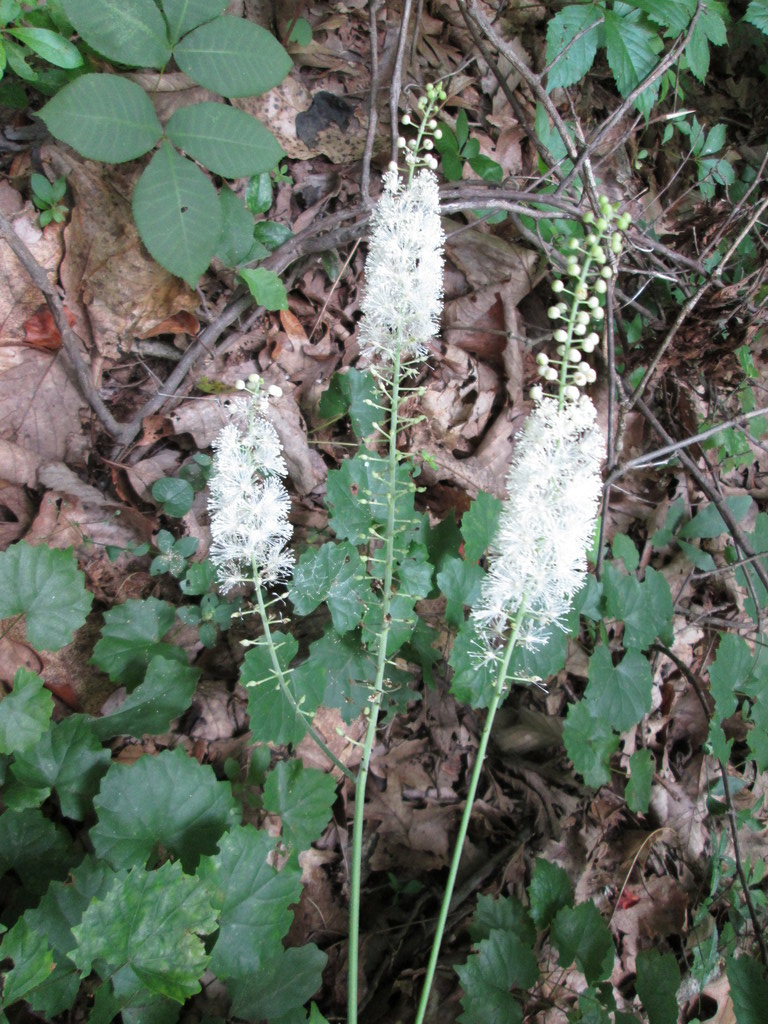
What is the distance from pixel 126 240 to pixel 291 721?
1.73 metres

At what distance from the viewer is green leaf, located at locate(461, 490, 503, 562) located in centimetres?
202

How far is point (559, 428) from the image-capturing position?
4.87 ft

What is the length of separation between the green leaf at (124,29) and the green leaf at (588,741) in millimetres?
2388

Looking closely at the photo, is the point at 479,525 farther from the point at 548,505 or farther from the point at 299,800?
the point at 299,800

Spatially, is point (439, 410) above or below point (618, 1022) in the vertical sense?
above

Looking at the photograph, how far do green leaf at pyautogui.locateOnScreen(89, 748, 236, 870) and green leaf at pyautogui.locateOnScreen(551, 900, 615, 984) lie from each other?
3.56ft

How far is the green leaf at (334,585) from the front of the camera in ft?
6.18

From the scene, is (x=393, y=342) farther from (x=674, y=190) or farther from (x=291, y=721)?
(x=674, y=190)

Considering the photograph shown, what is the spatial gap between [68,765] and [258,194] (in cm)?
199

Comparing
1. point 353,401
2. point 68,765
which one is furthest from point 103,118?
point 68,765

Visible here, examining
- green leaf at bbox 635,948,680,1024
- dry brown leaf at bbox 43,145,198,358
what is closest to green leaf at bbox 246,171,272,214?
dry brown leaf at bbox 43,145,198,358

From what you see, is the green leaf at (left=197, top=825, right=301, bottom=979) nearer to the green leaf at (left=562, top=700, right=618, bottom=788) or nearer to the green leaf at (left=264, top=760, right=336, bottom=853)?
the green leaf at (left=264, top=760, right=336, bottom=853)

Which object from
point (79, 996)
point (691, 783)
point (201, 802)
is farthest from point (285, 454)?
point (691, 783)

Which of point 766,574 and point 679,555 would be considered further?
point 679,555
